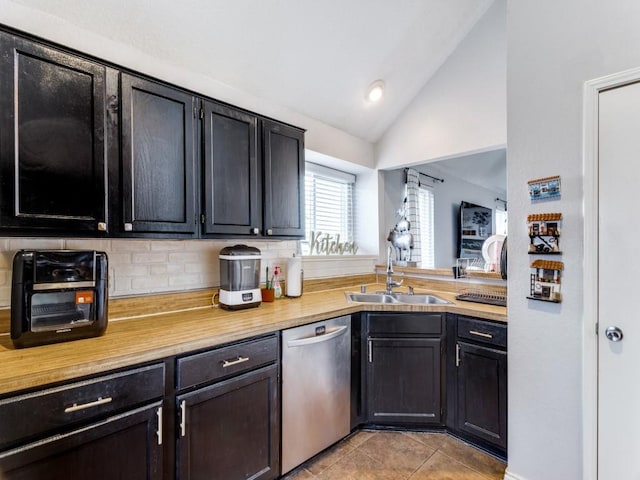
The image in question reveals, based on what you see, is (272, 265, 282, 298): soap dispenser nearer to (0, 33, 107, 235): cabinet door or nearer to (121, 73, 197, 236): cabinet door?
(121, 73, 197, 236): cabinet door

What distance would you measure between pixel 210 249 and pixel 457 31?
2649mm

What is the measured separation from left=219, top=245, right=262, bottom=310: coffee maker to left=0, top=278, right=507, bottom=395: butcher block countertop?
6 cm

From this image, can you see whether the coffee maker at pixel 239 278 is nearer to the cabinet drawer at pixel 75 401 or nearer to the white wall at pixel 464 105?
the cabinet drawer at pixel 75 401

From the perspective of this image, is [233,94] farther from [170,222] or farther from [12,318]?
[12,318]

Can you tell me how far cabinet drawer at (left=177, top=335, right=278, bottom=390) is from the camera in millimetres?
1416

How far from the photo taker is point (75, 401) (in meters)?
1.13

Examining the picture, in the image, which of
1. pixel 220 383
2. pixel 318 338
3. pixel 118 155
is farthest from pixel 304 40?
pixel 220 383

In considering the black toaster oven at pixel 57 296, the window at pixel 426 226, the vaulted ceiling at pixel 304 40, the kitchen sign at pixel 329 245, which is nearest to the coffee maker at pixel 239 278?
the black toaster oven at pixel 57 296

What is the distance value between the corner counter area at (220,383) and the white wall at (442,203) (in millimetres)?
1259

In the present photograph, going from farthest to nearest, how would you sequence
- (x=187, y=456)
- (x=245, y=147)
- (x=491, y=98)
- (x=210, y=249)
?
(x=491, y=98) < (x=210, y=249) < (x=245, y=147) < (x=187, y=456)

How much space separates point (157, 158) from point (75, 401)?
110 cm

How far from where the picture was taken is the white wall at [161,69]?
1.53m

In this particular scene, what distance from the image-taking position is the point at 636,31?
137 centimetres

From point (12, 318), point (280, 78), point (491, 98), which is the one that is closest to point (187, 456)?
point (12, 318)
